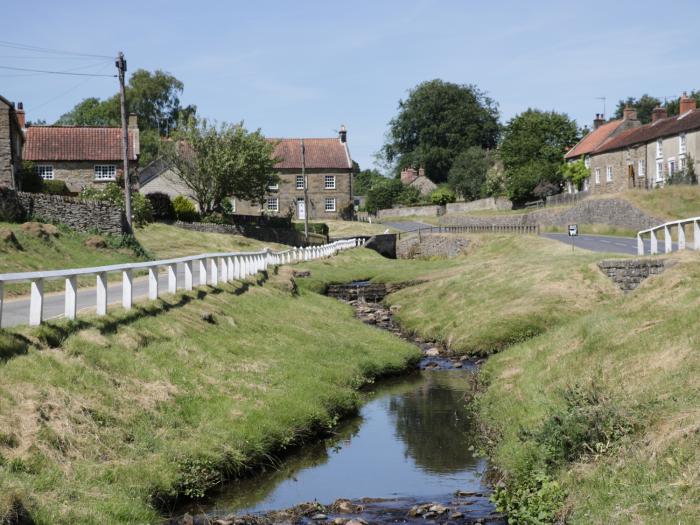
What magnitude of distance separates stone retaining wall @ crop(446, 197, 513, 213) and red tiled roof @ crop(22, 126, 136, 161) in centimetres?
4363

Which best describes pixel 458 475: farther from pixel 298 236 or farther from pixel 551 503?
pixel 298 236

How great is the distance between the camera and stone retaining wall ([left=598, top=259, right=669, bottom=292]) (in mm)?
27888

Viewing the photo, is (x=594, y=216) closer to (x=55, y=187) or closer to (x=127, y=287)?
(x=55, y=187)

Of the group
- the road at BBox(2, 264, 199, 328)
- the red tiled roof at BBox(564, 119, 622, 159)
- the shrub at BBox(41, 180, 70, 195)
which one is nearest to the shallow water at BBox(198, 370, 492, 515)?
the road at BBox(2, 264, 199, 328)

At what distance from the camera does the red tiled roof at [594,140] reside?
298 ft

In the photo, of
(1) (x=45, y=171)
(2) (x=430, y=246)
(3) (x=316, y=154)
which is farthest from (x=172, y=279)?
(3) (x=316, y=154)

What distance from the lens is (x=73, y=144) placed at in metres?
73.8

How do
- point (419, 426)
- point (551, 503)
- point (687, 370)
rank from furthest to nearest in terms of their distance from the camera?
point (419, 426)
point (687, 370)
point (551, 503)

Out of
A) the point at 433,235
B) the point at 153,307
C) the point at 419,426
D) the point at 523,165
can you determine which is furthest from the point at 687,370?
the point at 523,165

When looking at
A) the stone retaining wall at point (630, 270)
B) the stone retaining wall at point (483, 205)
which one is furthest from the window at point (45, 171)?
the stone retaining wall at point (630, 270)

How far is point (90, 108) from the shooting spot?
13675cm

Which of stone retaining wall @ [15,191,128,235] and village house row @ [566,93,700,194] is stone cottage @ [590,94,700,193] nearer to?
village house row @ [566,93,700,194]

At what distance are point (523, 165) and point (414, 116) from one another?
42.2 m

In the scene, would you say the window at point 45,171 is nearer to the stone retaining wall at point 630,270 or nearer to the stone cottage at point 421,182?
the stone retaining wall at point 630,270
